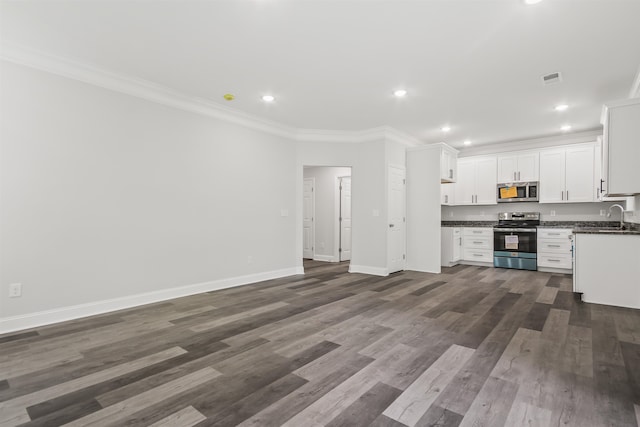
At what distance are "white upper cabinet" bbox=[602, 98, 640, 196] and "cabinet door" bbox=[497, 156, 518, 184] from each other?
3.02m

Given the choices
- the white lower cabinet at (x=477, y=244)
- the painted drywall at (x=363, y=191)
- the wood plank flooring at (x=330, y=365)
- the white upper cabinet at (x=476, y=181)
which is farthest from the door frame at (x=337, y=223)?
the wood plank flooring at (x=330, y=365)

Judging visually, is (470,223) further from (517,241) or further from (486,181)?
(517,241)

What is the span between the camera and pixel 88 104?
3471 millimetres

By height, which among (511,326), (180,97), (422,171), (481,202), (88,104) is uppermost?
(180,97)

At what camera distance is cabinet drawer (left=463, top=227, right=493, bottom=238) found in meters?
6.79

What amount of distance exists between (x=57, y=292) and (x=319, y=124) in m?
4.32

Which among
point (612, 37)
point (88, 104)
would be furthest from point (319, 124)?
point (612, 37)

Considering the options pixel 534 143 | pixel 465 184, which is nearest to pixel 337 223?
pixel 465 184

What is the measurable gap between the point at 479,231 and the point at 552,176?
1730 millimetres

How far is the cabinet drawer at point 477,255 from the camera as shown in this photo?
679cm

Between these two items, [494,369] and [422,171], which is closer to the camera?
[494,369]

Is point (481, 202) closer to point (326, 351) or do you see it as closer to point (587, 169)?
point (587, 169)

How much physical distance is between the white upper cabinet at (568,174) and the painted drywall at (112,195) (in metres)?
5.72

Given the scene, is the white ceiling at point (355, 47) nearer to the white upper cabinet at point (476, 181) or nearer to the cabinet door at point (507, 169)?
the cabinet door at point (507, 169)
